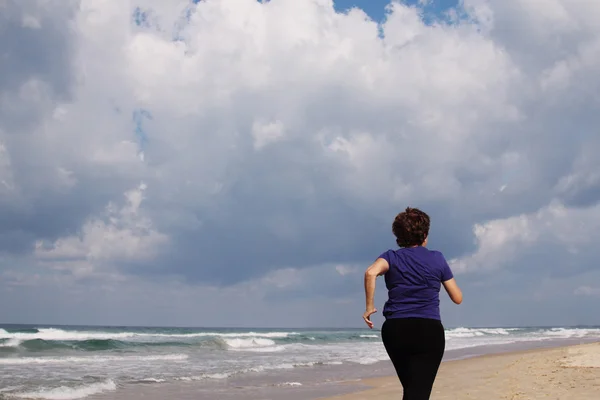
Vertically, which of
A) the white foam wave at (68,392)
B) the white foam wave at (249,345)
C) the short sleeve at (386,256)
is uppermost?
the short sleeve at (386,256)

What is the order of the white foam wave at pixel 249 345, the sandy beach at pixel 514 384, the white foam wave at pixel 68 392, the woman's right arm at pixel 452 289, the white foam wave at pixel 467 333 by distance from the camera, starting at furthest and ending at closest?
the white foam wave at pixel 467 333, the white foam wave at pixel 249 345, the white foam wave at pixel 68 392, the sandy beach at pixel 514 384, the woman's right arm at pixel 452 289

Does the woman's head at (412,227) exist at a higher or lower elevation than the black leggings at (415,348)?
higher

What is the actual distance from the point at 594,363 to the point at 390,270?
13.4m

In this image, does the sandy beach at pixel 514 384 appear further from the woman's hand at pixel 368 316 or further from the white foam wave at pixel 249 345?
the white foam wave at pixel 249 345

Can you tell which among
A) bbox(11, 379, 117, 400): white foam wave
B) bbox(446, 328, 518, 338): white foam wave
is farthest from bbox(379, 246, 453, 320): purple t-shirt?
bbox(446, 328, 518, 338): white foam wave

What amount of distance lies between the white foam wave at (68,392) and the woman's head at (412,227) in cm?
945

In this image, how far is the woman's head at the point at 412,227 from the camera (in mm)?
3967

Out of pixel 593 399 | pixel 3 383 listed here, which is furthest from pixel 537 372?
Answer: pixel 3 383

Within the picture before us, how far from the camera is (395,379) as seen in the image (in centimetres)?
1420

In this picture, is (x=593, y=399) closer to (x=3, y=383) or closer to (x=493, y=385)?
(x=493, y=385)

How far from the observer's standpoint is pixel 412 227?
13.0ft

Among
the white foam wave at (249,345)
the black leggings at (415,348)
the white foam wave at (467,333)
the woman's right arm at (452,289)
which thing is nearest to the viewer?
the black leggings at (415,348)

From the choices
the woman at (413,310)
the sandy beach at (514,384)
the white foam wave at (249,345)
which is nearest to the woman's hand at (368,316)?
the woman at (413,310)

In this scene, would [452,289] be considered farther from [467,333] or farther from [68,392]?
[467,333]
